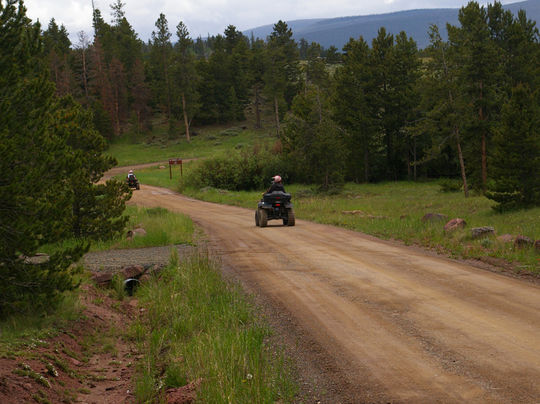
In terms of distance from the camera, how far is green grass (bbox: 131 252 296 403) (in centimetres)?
536

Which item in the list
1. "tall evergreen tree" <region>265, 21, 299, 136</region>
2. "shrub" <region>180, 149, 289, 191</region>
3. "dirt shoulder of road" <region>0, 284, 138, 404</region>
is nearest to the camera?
"dirt shoulder of road" <region>0, 284, 138, 404</region>

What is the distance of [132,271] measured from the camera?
11.5 m

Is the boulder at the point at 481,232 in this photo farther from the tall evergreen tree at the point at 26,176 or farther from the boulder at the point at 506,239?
the tall evergreen tree at the point at 26,176

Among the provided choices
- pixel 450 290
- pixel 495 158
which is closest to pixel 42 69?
pixel 450 290

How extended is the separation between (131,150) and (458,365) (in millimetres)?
77356

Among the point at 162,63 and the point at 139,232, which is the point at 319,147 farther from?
the point at 162,63

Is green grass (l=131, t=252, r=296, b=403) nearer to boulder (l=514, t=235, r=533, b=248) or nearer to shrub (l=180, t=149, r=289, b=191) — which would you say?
boulder (l=514, t=235, r=533, b=248)

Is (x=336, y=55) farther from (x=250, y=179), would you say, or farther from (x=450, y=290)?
(x=450, y=290)

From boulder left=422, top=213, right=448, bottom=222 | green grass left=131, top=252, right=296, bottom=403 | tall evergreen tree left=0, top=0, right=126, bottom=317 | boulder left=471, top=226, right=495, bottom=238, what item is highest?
tall evergreen tree left=0, top=0, right=126, bottom=317

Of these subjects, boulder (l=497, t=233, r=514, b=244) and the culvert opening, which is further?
boulder (l=497, t=233, r=514, b=244)

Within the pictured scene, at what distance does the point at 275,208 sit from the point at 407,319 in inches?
525

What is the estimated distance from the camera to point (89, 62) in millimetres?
87188

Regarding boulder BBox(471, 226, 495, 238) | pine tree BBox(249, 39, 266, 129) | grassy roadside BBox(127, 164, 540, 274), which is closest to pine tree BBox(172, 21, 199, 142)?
pine tree BBox(249, 39, 266, 129)

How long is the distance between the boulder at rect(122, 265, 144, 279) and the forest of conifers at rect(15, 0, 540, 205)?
1537 cm
